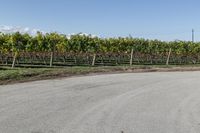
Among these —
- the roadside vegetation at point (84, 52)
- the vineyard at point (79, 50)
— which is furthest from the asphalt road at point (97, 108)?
the vineyard at point (79, 50)

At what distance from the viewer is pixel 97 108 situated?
11.6 metres

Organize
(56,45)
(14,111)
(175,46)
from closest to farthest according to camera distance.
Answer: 1. (14,111)
2. (56,45)
3. (175,46)

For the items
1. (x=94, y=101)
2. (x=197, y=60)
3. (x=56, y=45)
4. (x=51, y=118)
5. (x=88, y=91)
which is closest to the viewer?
(x=51, y=118)

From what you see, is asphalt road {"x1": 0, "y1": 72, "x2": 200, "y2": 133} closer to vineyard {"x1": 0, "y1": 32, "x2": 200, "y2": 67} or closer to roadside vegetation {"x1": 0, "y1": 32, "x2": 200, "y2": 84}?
roadside vegetation {"x1": 0, "y1": 32, "x2": 200, "y2": 84}

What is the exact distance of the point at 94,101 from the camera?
42.7ft

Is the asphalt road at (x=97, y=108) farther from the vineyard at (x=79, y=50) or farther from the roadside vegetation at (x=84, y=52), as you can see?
the vineyard at (x=79, y=50)

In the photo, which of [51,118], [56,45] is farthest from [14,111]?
[56,45]

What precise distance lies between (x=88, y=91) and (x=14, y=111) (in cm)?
504

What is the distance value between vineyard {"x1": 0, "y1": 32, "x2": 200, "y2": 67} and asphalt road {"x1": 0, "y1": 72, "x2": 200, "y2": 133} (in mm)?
21926

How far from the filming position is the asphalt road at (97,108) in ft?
30.0

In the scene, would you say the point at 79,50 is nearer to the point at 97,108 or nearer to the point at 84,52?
the point at 84,52

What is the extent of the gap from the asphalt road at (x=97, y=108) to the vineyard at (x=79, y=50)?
21926mm

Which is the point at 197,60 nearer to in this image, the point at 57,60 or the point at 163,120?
the point at 57,60

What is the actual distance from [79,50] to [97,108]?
36222 mm
